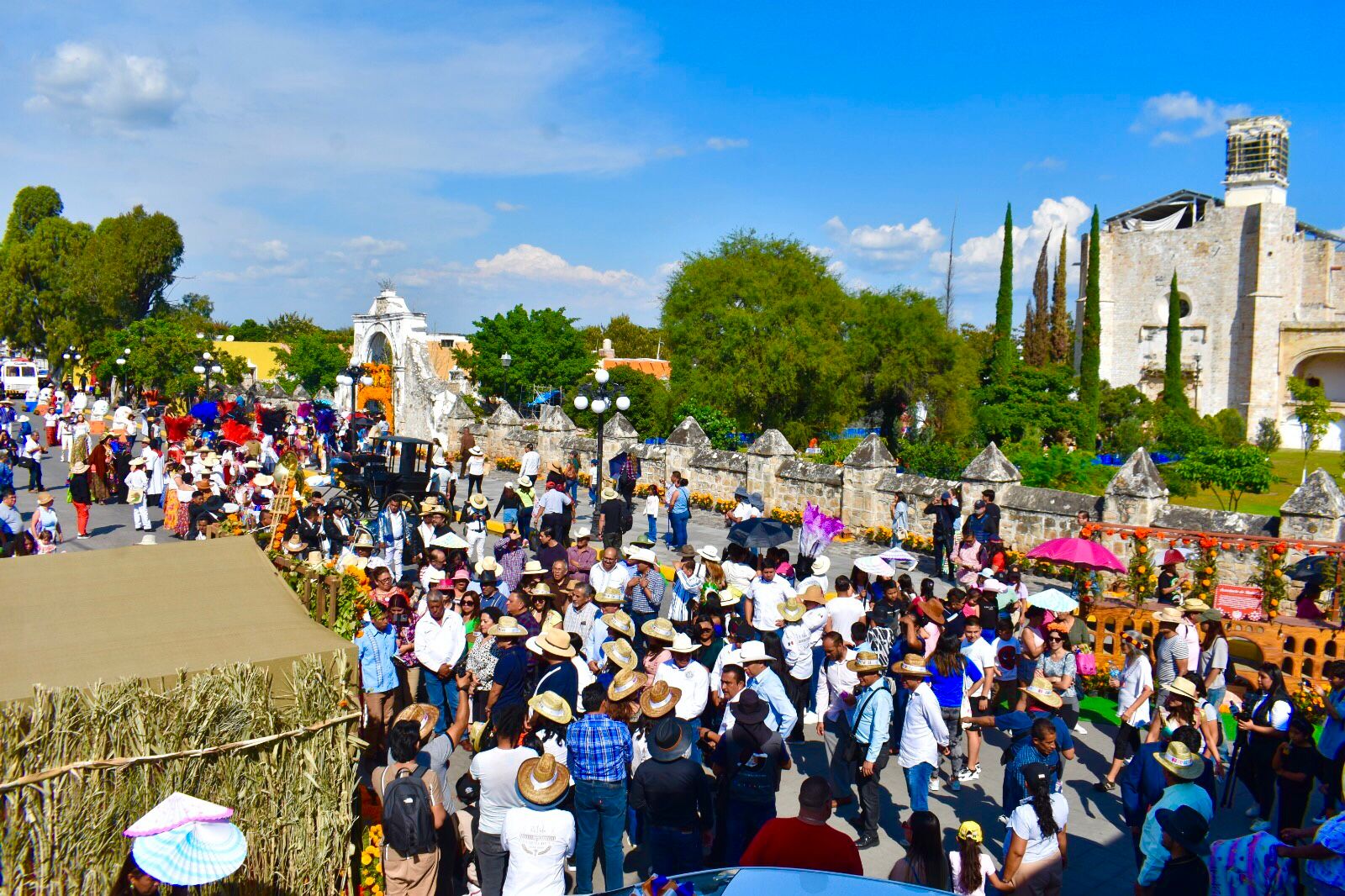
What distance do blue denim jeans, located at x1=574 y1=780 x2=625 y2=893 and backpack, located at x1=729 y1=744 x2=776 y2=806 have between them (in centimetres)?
71

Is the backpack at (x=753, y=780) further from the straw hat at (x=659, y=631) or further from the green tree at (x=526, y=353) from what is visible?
the green tree at (x=526, y=353)

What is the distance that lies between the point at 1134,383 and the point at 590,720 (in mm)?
56623

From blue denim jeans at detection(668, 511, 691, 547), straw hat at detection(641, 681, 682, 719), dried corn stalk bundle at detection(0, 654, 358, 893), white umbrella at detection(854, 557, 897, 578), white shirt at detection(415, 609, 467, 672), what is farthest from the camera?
blue denim jeans at detection(668, 511, 691, 547)

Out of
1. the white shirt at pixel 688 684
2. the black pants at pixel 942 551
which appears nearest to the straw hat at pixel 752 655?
the white shirt at pixel 688 684

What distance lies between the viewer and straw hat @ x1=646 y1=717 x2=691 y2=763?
18.9 feet

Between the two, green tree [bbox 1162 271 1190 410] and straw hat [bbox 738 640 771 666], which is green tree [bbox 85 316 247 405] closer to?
straw hat [bbox 738 640 771 666]

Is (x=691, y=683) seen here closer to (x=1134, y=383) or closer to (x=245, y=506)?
(x=245, y=506)

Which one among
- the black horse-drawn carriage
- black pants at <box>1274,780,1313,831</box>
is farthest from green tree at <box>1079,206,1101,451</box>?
black pants at <box>1274,780,1313,831</box>

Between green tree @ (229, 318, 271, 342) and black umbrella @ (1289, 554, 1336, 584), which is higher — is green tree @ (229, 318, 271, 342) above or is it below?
above

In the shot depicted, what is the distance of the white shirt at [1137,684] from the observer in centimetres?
795

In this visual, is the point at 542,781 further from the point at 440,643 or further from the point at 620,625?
the point at 440,643

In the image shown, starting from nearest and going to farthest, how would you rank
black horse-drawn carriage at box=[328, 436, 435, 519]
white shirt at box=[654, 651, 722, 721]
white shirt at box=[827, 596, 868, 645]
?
1. white shirt at box=[654, 651, 722, 721]
2. white shirt at box=[827, 596, 868, 645]
3. black horse-drawn carriage at box=[328, 436, 435, 519]

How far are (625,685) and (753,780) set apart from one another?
→ 1.04 meters

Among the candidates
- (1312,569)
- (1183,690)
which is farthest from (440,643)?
(1312,569)
